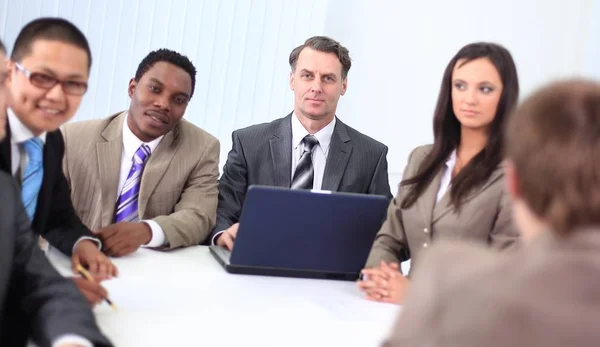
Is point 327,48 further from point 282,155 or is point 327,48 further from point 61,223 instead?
point 61,223

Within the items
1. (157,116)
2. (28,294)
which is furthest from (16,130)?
(157,116)

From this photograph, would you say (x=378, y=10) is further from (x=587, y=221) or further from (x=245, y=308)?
(x=587, y=221)

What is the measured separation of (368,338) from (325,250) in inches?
21.7

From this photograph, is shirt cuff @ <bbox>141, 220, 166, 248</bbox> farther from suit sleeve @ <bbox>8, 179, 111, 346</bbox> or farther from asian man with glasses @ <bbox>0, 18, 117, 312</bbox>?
suit sleeve @ <bbox>8, 179, 111, 346</bbox>

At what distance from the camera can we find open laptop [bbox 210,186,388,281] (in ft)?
7.39

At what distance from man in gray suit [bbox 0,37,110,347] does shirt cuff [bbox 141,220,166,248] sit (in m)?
0.79

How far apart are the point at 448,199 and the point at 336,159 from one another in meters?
0.91

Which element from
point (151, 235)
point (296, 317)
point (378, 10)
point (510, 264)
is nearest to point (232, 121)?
point (378, 10)

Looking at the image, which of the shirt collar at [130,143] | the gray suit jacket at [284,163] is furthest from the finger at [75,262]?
the gray suit jacket at [284,163]

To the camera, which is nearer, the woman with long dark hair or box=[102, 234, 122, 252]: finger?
box=[102, 234, 122, 252]: finger

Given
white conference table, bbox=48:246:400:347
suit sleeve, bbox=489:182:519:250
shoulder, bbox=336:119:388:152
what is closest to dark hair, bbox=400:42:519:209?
suit sleeve, bbox=489:182:519:250

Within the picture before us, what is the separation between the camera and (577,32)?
5.29 meters

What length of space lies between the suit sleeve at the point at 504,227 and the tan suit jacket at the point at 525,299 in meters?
1.50

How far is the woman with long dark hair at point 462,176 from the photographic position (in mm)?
2506
